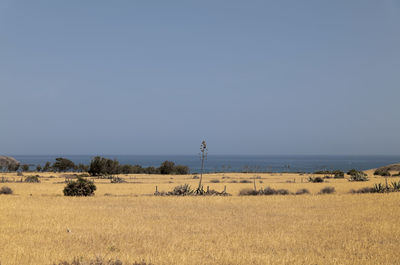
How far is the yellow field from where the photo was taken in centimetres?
1273

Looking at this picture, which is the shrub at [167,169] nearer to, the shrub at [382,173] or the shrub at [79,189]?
the shrub at [382,173]

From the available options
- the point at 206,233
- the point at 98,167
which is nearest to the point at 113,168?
the point at 98,167

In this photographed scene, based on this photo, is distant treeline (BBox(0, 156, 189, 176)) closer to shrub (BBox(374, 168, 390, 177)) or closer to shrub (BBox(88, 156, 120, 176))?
shrub (BBox(88, 156, 120, 176))

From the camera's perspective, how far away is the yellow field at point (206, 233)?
41.8ft

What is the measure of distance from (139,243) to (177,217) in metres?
7.49

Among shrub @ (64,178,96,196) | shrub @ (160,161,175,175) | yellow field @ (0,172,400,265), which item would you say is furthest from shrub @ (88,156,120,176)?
yellow field @ (0,172,400,265)

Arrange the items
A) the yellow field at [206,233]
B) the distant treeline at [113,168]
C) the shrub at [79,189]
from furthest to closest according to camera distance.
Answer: the distant treeline at [113,168]
the shrub at [79,189]
the yellow field at [206,233]

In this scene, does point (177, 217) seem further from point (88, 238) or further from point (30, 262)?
point (30, 262)

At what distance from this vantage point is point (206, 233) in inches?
680

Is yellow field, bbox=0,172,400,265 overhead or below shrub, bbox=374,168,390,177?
below

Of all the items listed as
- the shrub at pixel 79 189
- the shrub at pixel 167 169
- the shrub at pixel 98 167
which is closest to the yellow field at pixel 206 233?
the shrub at pixel 79 189

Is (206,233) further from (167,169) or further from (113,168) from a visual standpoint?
(167,169)

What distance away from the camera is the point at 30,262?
1181 centimetres

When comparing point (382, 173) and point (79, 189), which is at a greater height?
point (382, 173)
